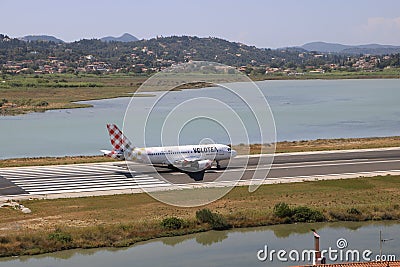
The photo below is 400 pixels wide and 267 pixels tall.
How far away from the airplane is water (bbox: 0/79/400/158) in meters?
16.9

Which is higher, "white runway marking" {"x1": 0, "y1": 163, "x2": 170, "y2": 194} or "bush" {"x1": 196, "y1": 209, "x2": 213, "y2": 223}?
"white runway marking" {"x1": 0, "y1": 163, "x2": 170, "y2": 194}

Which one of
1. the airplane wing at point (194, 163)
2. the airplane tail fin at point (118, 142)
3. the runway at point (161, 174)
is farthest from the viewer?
the airplane wing at point (194, 163)

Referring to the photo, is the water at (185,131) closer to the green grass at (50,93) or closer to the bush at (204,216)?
the green grass at (50,93)

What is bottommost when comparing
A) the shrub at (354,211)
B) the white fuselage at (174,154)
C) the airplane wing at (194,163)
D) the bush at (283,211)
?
the shrub at (354,211)

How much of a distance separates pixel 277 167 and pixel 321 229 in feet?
58.2

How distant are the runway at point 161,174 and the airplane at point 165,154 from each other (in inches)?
34.3

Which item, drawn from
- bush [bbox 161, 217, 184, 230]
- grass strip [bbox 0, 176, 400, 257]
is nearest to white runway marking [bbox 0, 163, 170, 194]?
grass strip [bbox 0, 176, 400, 257]

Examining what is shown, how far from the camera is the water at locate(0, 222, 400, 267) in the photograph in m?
33.9

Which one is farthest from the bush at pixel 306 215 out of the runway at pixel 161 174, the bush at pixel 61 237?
the bush at pixel 61 237

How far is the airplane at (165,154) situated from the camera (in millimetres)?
54125

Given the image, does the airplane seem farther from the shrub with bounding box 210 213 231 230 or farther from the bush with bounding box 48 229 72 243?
the bush with bounding box 48 229 72 243

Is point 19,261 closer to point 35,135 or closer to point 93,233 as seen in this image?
point 93,233

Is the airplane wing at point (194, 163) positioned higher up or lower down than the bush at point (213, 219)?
higher up

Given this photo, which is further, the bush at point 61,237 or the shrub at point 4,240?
the bush at point 61,237
